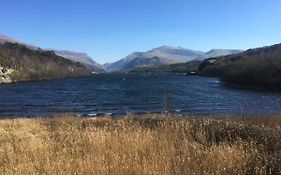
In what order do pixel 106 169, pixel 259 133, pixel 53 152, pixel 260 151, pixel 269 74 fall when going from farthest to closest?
pixel 269 74, pixel 259 133, pixel 53 152, pixel 260 151, pixel 106 169

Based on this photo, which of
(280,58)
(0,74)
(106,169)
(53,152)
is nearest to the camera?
(106,169)

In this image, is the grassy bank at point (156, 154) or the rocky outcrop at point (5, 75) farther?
the rocky outcrop at point (5, 75)

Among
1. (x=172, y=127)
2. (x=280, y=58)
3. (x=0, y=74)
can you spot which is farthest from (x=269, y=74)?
(x=0, y=74)

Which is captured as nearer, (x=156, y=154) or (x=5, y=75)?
(x=156, y=154)

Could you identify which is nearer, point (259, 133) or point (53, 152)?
point (53, 152)

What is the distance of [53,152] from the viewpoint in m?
10.4

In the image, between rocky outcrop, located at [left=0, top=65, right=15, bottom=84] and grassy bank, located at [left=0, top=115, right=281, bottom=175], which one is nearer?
grassy bank, located at [left=0, top=115, right=281, bottom=175]

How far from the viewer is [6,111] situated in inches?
2420

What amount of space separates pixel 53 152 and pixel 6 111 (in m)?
53.6

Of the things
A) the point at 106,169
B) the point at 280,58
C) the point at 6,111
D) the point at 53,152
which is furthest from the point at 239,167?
the point at 280,58

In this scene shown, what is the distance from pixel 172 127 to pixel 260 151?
3629 millimetres

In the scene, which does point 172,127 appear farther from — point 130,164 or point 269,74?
point 269,74

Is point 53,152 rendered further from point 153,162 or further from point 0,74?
point 0,74

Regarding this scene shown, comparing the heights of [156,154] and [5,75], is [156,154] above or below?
below
